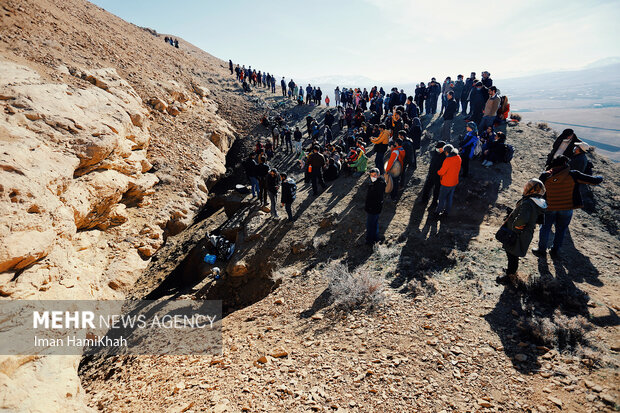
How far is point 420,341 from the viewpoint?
4566 millimetres

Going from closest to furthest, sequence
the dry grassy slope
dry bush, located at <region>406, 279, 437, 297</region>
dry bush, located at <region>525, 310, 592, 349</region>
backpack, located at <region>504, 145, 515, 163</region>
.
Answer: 1. the dry grassy slope
2. dry bush, located at <region>525, 310, 592, 349</region>
3. dry bush, located at <region>406, 279, 437, 297</region>
4. backpack, located at <region>504, 145, 515, 163</region>

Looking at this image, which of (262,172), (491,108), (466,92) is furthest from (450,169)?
(466,92)

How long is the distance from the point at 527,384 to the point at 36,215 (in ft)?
37.3

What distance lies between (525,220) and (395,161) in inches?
190

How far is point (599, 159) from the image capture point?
11930mm

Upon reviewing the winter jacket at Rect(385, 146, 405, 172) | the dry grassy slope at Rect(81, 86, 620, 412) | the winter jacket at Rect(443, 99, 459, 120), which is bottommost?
the dry grassy slope at Rect(81, 86, 620, 412)

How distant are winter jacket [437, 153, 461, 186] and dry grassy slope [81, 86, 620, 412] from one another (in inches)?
57.4

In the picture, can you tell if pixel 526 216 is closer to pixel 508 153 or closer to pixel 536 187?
pixel 536 187

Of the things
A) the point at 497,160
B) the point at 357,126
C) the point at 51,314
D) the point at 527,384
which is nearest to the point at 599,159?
the point at 497,160

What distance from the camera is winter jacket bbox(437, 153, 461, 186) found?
24.5ft

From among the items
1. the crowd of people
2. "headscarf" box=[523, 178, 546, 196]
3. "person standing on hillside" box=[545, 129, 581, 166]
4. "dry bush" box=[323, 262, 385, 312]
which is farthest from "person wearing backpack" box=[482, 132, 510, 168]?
"dry bush" box=[323, 262, 385, 312]

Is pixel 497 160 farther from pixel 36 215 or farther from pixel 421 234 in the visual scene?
pixel 36 215

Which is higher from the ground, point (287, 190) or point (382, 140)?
point (382, 140)

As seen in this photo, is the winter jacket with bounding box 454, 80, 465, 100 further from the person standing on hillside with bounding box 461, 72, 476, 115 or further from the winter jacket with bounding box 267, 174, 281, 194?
the winter jacket with bounding box 267, 174, 281, 194
